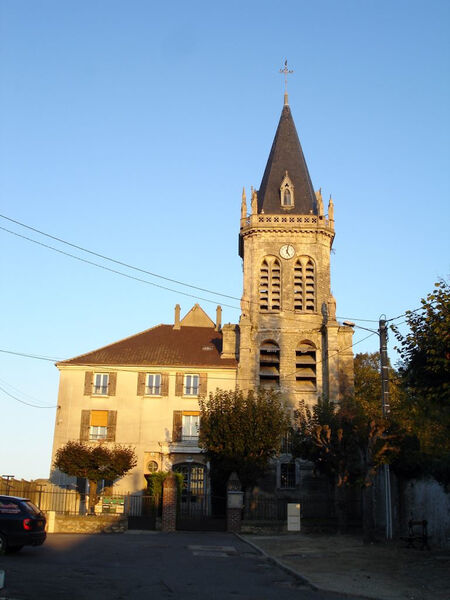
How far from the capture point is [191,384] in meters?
40.2

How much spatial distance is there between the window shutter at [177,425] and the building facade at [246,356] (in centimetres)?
6

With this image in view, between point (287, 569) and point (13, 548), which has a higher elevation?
point (13, 548)

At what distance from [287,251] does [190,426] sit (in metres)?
13.9

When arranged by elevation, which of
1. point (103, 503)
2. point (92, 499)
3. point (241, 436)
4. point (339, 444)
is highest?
point (241, 436)

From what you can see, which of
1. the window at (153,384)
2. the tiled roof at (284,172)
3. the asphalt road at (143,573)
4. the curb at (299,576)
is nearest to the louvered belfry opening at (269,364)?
the window at (153,384)

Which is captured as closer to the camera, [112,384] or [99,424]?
[99,424]

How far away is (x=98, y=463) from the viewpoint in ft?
109

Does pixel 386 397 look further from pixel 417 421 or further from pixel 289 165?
pixel 289 165

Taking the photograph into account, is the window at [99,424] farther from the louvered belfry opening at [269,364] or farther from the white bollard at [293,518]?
the white bollard at [293,518]

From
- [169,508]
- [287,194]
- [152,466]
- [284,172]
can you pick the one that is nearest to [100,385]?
[152,466]

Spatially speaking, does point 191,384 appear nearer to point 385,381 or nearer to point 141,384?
point 141,384

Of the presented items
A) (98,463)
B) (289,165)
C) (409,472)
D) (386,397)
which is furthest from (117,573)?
(289,165)

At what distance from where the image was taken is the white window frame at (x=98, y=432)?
3909cm

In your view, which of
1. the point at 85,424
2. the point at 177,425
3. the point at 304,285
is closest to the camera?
the point at 177,425
